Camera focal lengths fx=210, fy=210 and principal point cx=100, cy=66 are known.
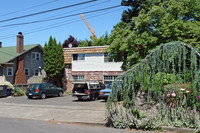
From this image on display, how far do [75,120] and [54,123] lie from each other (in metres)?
1.02

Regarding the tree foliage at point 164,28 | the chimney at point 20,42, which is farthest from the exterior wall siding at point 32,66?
the tree foliage at point 164,28

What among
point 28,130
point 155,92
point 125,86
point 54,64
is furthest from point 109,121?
point 54,64

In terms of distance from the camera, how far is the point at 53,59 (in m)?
27.3

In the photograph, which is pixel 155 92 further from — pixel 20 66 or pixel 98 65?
pixel 20 66

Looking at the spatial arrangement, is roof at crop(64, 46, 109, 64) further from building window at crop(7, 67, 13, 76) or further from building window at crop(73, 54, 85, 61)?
building window at crop(7, 67, 13, 76)

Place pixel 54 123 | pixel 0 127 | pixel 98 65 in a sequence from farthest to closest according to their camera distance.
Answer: pixel 98 65, pixel 54 123, pixel 0 127

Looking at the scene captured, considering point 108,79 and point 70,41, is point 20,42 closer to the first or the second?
point 108,79

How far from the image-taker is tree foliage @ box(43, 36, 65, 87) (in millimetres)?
27391

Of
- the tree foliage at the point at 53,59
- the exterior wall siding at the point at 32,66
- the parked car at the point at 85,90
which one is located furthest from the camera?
the exterior wall siding at the point at 32,66

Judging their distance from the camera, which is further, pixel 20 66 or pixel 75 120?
pixel 20 66

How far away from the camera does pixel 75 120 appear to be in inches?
411

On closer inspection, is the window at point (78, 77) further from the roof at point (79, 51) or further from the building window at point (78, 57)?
the building window at point (78, 57)

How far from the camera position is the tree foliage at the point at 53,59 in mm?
27391

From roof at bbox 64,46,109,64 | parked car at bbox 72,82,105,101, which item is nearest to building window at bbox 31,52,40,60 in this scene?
roof at bbox 64,46,109,64
